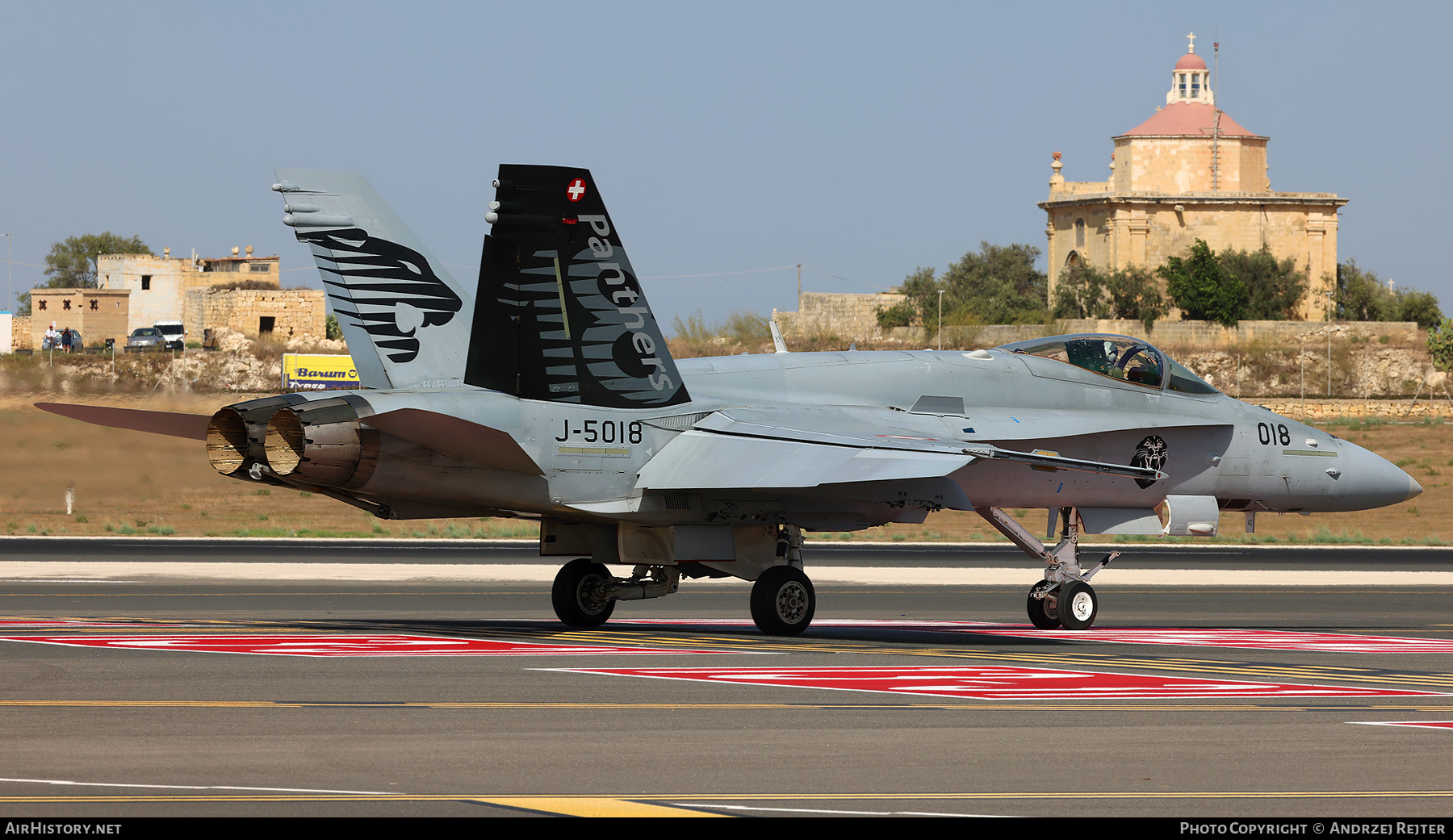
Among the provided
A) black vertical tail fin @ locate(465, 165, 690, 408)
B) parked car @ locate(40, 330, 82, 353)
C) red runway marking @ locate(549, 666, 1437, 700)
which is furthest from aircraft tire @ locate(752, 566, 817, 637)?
parked car @ locate(40, 330, 82, 353)

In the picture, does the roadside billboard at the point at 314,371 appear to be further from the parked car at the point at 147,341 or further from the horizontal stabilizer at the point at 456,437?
the horizontal stabilizer at the point at 456,437

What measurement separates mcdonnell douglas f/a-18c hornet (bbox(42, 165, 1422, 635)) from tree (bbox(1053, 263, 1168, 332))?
3188 inches

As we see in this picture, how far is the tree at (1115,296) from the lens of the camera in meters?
99.9

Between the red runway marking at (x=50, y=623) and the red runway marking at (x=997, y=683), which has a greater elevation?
the red runway marking at (x=997, y=683)

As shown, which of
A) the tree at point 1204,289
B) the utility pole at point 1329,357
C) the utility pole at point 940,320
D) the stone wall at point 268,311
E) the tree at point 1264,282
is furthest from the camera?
the stone wall at point 268,311

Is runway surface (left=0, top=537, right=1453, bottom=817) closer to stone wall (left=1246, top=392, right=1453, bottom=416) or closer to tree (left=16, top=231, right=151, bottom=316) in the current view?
stone wall (left=1246, top=392, right=1453, bottom=416)

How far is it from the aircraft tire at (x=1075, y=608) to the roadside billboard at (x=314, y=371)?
57.1 metres

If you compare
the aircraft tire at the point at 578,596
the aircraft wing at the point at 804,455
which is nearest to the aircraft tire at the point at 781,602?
the aircraft wing at the point at 804,455

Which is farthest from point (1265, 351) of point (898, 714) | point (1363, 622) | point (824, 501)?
point (898, 714)

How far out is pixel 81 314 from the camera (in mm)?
113062

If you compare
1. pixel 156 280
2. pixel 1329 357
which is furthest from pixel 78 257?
pixel 1329 357

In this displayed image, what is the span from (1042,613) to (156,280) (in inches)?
4287

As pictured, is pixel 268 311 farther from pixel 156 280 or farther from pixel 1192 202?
pixel 1192 202
